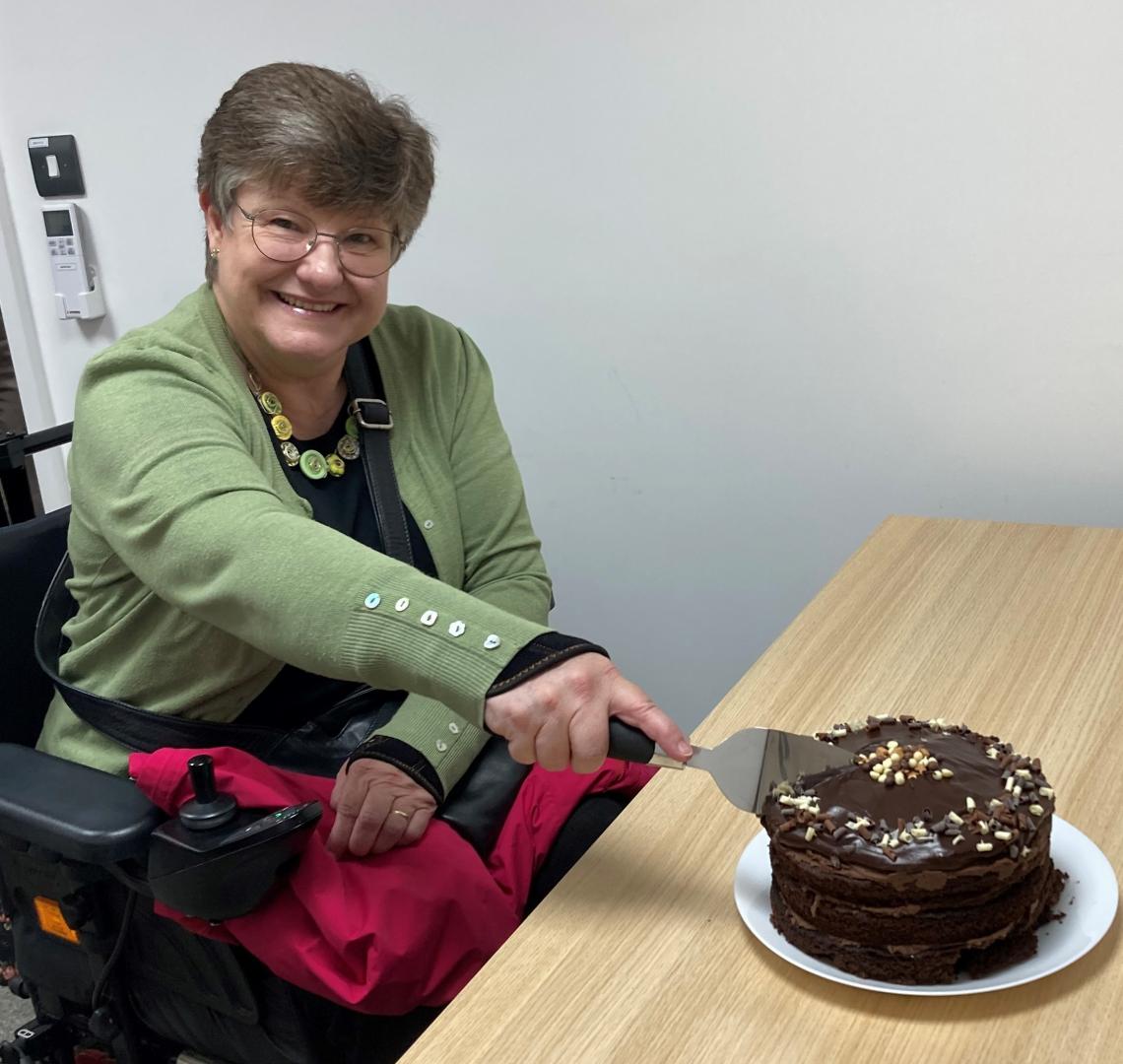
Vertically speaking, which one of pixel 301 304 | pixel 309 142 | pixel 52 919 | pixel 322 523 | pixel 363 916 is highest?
pixel 309 142

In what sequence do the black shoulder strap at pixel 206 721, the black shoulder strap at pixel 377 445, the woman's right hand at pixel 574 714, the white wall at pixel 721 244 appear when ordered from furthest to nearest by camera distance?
the white wall at pixel 721 244 < the black shoulder strap at pixel 377 445 < the black shoulder strap at pixel 206 721 < the woman's right hand at pixel 574 714

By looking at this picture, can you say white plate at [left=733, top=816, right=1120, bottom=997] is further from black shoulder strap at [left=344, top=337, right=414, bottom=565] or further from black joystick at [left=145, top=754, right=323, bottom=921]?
black shoulder strap at [left=344, top=337, right=414, bottom=565]

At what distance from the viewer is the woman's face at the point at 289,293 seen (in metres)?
1.33

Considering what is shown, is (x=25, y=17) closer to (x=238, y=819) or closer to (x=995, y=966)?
(x=238, y=819)

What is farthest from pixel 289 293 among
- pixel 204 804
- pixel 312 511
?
pixel 204 804

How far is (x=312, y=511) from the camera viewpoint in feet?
4.56

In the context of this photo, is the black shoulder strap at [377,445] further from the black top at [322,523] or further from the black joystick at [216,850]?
the black joystick at [216,850]

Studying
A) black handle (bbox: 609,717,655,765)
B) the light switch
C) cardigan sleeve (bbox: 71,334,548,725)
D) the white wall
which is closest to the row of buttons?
cardigan sleeve (bbox: 71,334,548,725)

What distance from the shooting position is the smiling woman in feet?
3.59

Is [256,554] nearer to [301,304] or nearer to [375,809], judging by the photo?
[375,809]

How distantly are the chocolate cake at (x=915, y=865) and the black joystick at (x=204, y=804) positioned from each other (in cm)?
45

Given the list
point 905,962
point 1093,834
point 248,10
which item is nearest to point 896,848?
point 905,962

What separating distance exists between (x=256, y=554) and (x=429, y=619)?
0.59 ft

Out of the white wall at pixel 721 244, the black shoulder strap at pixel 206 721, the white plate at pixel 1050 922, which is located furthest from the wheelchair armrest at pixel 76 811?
the white wall at pixel 721 244
